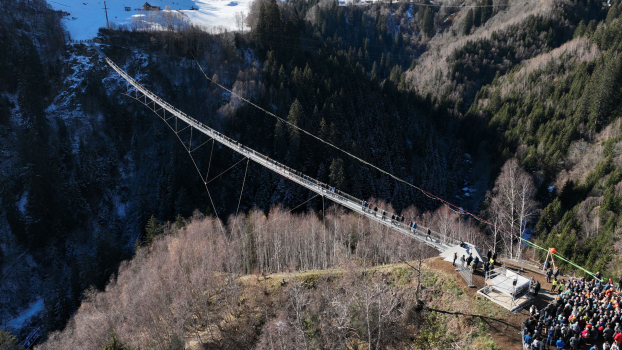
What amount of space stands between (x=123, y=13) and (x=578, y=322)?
122 metres

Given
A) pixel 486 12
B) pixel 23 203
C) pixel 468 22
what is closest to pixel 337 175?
pixel 23 203

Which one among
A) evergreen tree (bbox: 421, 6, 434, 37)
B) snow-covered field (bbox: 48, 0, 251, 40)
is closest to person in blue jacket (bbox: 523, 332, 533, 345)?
snow-covered field (bbox: 48, 0, 251, 40)

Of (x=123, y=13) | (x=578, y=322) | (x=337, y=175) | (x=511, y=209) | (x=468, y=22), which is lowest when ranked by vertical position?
(x=337, y=175)

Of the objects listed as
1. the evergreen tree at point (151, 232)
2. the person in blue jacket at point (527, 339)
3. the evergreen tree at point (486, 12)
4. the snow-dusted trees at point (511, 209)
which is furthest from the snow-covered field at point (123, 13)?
the evergreen tree at point (486, 12)

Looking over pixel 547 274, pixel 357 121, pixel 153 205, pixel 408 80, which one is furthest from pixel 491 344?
pixel 408 80

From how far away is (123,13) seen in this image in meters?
102

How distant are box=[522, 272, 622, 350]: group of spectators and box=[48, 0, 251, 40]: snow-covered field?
91113 millimetres

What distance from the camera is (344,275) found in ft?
92.9

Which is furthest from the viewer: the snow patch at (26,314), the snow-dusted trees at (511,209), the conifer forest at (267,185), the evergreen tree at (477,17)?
the evergreen tree at (477,17)

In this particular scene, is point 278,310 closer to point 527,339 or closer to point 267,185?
point 527,339

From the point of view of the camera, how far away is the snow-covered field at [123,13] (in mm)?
81500

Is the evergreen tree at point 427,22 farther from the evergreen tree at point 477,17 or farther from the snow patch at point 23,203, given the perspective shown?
the snow patch at point 23,203

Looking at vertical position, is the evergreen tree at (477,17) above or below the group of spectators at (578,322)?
above

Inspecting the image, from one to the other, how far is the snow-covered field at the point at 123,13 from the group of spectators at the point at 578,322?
91113mm
